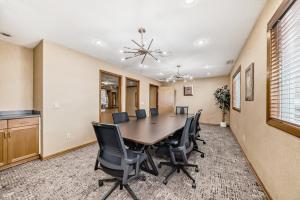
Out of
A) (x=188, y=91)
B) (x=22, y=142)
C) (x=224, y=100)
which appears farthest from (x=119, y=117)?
(x=188, y=91)

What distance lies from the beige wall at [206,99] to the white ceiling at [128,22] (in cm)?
357

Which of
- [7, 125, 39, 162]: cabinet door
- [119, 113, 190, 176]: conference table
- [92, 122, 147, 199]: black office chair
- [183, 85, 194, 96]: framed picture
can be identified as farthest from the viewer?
[183, 85, 194, 96]: framed picture

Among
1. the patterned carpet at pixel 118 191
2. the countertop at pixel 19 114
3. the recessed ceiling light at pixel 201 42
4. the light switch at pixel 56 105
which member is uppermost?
the recessed ceiling light at pixel 201 42

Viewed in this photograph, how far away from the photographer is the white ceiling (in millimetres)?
1750

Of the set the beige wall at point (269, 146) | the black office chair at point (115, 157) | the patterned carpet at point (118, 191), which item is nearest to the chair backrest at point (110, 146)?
the black office chair at point (115, 157)

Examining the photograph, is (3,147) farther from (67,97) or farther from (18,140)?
(67,97)

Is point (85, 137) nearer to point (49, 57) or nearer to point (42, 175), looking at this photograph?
point (42, 175)

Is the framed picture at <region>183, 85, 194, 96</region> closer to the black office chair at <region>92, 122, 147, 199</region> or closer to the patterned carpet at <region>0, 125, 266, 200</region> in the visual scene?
the patterned carpet at <region>0, 125, 266, 200</region>

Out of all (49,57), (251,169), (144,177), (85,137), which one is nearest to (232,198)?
(251,169)

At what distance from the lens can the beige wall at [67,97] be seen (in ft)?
9.05

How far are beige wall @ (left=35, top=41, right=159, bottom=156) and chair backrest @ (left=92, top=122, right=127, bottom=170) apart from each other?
6.42 feet

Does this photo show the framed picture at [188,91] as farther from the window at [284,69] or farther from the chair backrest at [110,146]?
the chair backrest at [110,146]

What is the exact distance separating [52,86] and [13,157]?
1445 millimetres

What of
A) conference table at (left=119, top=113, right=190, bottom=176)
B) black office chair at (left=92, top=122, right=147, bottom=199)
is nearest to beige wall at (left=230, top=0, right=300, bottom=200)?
conference table at (left=119, top=113, right=190, bottom=176)
